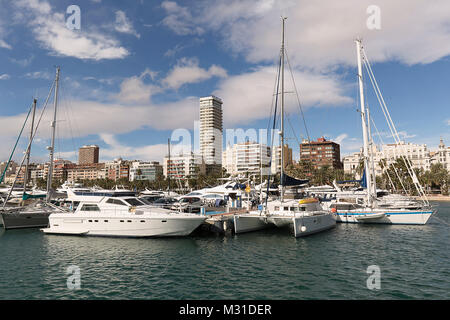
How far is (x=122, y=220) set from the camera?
81.9ft

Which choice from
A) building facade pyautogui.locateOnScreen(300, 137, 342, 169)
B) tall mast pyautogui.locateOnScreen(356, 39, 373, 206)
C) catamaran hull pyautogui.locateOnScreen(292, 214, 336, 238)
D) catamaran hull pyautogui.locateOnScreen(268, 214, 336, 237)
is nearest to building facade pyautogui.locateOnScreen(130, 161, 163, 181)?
building facade pyautogui.locateOnScreen(300, 137, 342, 169)

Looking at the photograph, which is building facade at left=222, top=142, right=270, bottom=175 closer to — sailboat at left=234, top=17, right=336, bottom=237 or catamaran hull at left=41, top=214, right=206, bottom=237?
sailboat at left=234, top=17, right=336, bottom=237

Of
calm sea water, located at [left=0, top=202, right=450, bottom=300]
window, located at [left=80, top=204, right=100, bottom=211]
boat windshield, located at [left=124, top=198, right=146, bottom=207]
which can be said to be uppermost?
boat windshield, located at [left=124, top=198, right=146, bottom=207]

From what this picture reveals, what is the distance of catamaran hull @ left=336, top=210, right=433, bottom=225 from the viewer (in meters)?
31.2

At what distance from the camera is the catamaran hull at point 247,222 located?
26.4 m

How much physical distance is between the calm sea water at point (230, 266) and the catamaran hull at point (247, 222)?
1.76 m

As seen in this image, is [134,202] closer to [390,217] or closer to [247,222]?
[247,222]

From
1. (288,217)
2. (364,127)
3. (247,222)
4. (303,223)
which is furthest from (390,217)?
(247,222)

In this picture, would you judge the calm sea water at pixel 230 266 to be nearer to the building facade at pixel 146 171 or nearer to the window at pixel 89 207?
the window at pixel 89 207

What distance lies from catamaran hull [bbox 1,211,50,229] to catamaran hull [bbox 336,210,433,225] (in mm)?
34442

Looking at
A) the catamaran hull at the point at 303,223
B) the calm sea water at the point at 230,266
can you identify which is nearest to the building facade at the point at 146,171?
the calm sea water at the point at 230,266

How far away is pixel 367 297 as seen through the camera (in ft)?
40.0
